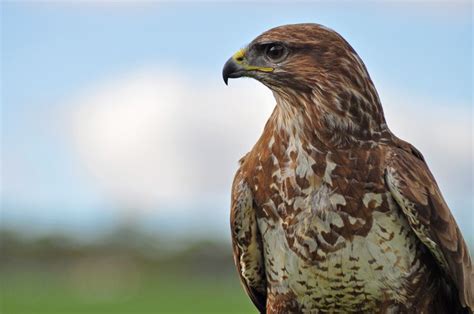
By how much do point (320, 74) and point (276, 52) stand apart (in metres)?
0.36

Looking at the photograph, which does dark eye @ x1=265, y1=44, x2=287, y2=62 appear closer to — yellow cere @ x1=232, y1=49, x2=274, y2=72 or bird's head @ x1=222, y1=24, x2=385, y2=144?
bird's head @ x1=222, y1=24, x2=385, y2=144

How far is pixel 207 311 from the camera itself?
49969mm

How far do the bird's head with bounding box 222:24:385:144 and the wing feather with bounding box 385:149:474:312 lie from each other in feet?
1.30

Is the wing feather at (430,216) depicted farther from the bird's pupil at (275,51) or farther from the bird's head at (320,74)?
the bird's pupil at (275,51)

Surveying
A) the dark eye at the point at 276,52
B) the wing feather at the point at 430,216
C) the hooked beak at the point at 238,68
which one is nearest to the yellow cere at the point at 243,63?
the hooked beak at the point at 238,68

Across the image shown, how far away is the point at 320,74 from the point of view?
7539 millimetres

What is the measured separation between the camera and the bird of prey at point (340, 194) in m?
7.47

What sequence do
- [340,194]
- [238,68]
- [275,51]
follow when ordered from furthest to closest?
1. [238,68]
2. [275,51]
3. [340,194]

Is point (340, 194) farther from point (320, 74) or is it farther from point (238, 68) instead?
point (238, 68)

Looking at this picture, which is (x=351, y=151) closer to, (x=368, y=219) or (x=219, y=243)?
(x=368, y=219)

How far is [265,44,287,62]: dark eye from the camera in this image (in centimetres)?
757

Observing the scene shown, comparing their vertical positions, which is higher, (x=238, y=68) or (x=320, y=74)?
(x=238, y=68)

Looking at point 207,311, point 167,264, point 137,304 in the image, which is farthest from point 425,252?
point 167,264

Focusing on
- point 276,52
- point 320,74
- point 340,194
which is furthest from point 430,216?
→ point 276,52
